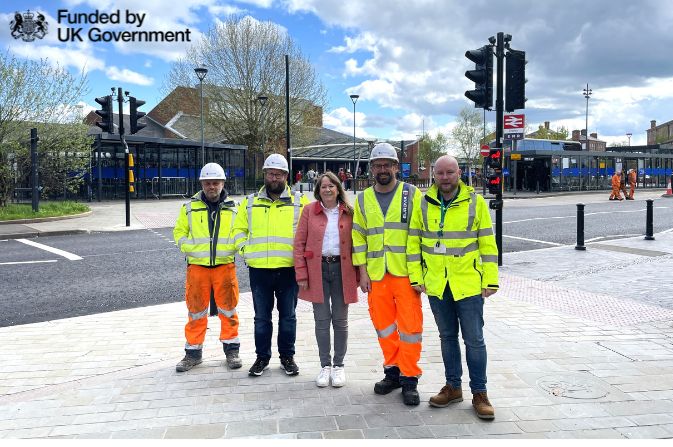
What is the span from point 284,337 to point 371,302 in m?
0.83

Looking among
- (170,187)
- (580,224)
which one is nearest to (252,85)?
(170,187)

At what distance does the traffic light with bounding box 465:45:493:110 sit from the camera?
29.4 feet

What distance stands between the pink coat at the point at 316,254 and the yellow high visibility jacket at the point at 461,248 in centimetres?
66

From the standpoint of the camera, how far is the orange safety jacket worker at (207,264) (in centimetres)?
472

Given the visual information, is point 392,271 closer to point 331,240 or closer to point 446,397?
point 331,240

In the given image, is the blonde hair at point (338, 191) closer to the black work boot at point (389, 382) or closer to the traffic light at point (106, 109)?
the black work boot at point (389, 382)

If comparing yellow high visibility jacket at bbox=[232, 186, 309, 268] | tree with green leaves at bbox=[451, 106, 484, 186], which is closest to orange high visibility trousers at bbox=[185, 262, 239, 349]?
yellow high visibility jacket at bbox=[232, 186, 309, 268]

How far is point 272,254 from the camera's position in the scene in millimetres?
4461

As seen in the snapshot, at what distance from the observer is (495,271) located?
376cm

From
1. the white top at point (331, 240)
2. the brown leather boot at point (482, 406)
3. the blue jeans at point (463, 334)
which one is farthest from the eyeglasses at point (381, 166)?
the brown leather boot at point (482, 406)

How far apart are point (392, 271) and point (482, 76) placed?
5994 mm

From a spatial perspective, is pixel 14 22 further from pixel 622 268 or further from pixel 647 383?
pixel 647 383

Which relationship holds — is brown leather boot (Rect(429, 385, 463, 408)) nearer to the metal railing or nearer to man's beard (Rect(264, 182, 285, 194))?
man's beard (Rect(264, 182, 285, 194))
